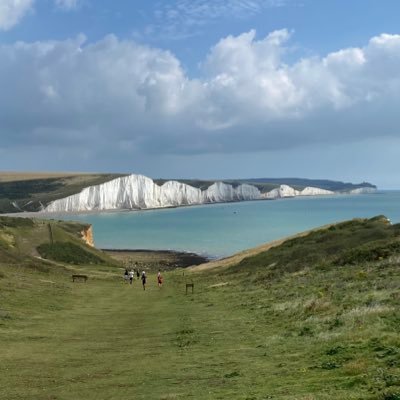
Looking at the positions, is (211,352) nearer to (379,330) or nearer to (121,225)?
(379,330)

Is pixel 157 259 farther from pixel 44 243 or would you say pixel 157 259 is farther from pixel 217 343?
pixel 217 343

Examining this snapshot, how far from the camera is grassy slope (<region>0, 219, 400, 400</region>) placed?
1081 cm

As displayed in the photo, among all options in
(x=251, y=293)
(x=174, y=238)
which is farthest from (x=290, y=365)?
(x=174, y=238)

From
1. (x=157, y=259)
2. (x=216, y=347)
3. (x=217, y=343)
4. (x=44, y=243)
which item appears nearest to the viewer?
(x=216, y=347)

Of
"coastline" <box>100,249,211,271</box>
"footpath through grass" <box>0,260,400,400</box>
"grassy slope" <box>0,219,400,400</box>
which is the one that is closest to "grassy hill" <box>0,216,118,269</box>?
"coastline" <box>100,249,211,271</box>

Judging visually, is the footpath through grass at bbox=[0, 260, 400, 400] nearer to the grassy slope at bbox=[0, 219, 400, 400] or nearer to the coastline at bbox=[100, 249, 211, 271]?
the grassy slope at bbox=[0, 219, 400, 400]

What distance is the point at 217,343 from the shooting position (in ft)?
55.9

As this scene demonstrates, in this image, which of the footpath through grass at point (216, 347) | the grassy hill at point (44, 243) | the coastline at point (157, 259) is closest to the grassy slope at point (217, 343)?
the footpath through grass at point (216, 347)

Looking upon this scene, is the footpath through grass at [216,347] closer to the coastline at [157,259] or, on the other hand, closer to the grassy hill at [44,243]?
the grassy hill at [44,243]

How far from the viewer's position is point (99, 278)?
5419 cm

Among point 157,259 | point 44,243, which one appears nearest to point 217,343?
point 44,243

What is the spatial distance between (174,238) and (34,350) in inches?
5041

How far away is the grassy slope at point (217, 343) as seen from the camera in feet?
35.5

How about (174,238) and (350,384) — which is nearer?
(350,384)
